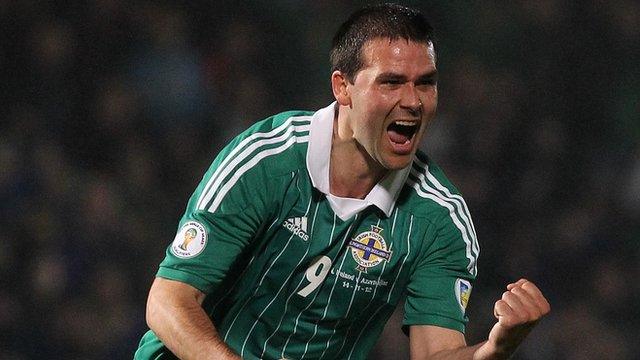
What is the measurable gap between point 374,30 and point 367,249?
55cm

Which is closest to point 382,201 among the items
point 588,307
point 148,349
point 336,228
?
point 336,228

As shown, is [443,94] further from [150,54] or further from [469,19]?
[150,54]

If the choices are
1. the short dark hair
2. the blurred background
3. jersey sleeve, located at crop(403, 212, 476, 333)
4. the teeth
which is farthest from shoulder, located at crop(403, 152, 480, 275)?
the blurred background

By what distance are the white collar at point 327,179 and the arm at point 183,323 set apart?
40cm

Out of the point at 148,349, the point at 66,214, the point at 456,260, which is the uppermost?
the point at 456,260

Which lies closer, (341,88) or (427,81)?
(427,81)

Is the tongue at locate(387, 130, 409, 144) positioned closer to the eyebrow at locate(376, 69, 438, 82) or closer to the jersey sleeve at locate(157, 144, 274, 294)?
the eyebrow at locate(376, 69, 438, 82)

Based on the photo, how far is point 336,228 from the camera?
275 cm

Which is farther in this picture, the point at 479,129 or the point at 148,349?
the point at 479,129

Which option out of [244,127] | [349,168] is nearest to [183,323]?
[349,168]

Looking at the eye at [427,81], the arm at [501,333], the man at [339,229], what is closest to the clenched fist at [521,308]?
the arm at [501,333]

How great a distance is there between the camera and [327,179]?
8.98ft

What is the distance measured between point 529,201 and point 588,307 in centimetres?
57

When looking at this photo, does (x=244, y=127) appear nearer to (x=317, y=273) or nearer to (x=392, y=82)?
(x=317, y=273)
